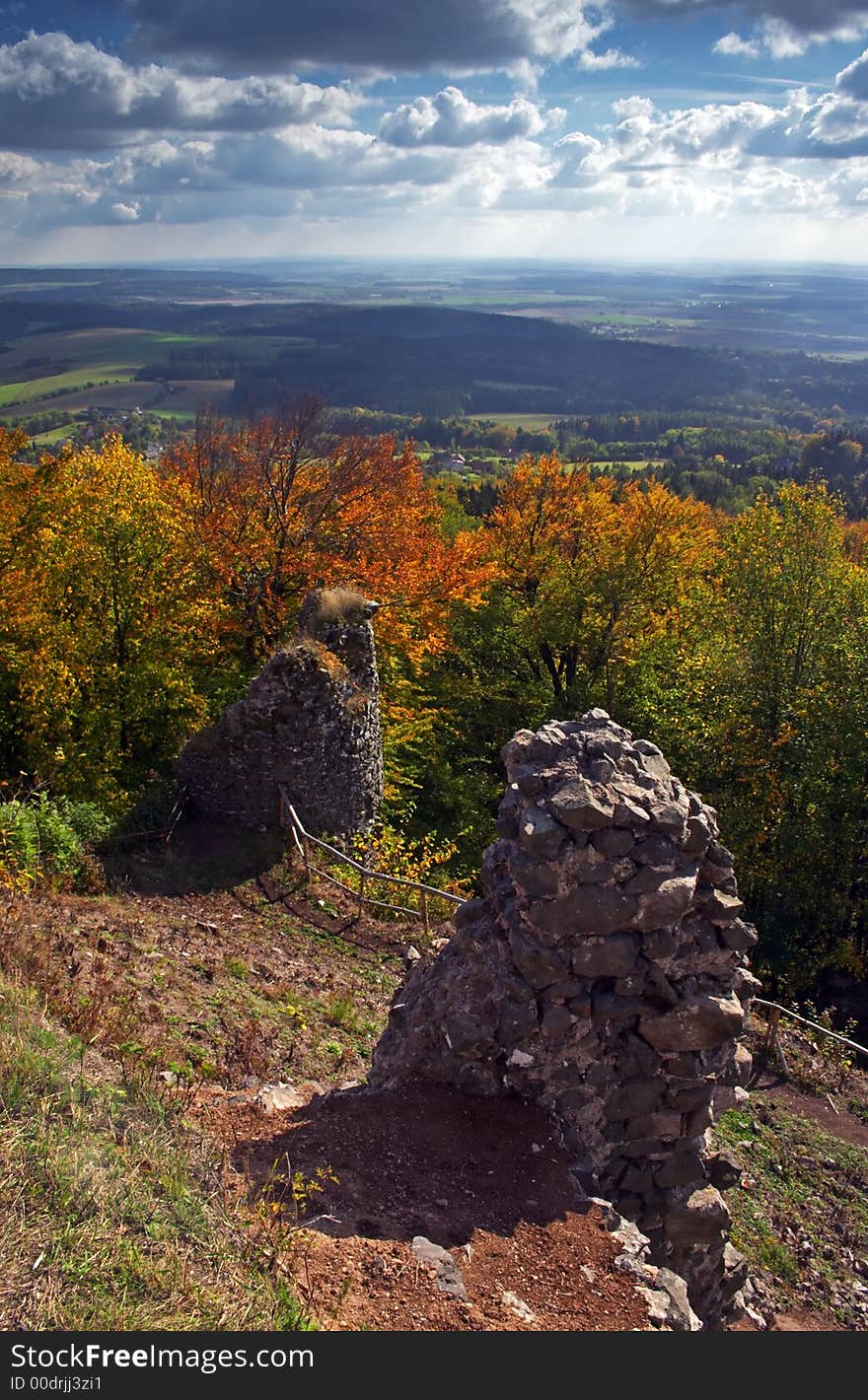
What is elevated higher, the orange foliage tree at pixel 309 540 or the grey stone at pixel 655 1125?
the orange foliage tree at pixel 309 540

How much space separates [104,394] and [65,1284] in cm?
18708

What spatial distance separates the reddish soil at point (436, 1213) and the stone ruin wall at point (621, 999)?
379 millimetres

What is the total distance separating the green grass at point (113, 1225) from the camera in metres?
4.34

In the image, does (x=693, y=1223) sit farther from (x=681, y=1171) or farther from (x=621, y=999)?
(x=621, y=999)

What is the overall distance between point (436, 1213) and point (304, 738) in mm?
9433

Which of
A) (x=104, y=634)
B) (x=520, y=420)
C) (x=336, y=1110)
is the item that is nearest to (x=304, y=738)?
(x=104, y=634)

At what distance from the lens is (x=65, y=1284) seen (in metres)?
4.36

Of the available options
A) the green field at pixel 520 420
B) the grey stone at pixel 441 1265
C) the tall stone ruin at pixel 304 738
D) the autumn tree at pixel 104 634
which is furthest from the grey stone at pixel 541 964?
the green field at pixel 520 420

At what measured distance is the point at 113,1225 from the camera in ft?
15.9

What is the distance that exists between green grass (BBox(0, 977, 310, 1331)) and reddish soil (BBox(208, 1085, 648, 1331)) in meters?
0.42

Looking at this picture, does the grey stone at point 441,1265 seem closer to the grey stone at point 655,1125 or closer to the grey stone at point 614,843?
the grey stone at point 655,1125

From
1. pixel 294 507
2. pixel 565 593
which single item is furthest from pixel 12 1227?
pixel 565 593

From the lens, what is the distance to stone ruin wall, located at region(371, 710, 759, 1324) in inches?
283

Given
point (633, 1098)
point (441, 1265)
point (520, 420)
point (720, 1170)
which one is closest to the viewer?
point (441, 1265)
